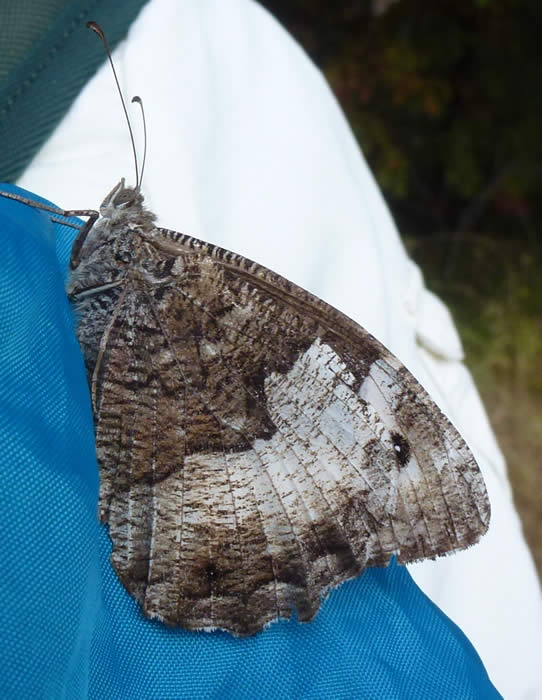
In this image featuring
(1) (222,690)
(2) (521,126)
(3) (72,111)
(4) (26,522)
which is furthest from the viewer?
(2) (521,126)

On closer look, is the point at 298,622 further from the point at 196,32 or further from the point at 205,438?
the point at 196,32

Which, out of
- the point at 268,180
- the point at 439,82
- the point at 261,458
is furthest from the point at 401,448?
the point at 439,82

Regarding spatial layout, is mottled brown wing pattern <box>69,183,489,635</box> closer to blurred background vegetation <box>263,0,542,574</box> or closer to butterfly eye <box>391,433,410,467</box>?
butterfly eye <box>391,433,410,467</box>

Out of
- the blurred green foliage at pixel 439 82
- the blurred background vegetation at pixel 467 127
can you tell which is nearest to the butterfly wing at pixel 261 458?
the blurred background vegetation at pixel 467 127

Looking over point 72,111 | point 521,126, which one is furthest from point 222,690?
point 521,126

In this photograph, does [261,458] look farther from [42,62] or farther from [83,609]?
[42,62]

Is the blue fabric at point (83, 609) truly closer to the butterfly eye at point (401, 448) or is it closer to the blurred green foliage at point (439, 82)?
the butterfly eye at point (401, 448)
